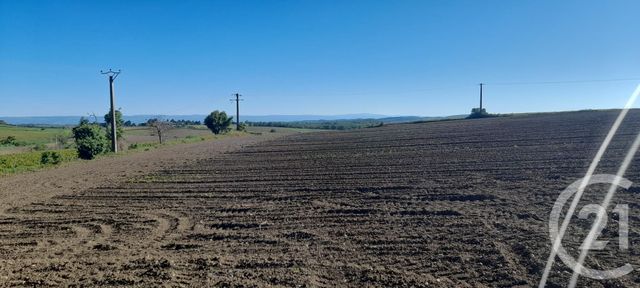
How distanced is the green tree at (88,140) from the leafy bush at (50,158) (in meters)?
2.17

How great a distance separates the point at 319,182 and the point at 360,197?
2.89 metres

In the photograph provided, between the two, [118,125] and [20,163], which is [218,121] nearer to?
[118,125]

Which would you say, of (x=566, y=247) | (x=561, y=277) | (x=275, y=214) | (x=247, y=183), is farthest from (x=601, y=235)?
(x=247, y=183)

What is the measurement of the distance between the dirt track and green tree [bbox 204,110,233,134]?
185 ft

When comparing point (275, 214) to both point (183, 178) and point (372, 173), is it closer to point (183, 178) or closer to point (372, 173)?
point (372, 173)

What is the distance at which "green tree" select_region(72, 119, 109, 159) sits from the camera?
2756 cm

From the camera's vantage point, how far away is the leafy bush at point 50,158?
944 inches

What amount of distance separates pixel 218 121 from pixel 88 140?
4306cm

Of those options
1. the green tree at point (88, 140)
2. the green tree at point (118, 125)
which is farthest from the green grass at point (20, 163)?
the green tree at point (118, 125)
